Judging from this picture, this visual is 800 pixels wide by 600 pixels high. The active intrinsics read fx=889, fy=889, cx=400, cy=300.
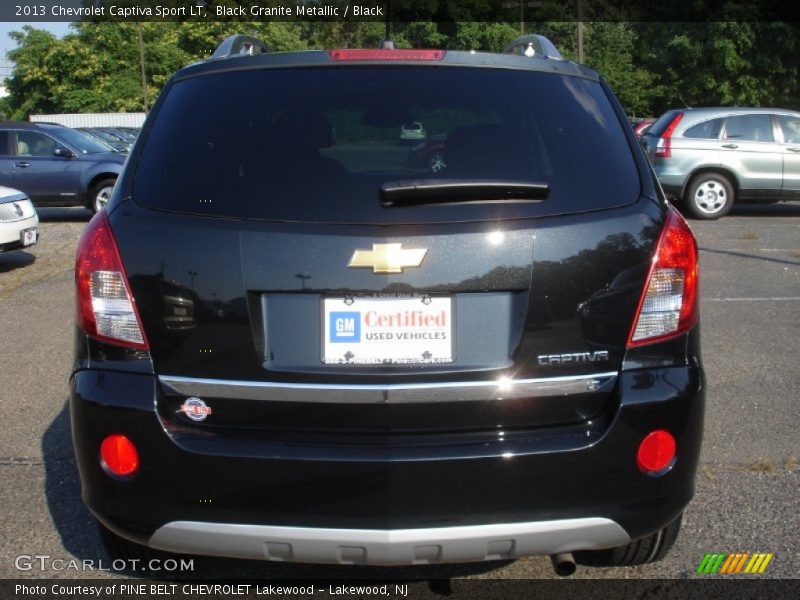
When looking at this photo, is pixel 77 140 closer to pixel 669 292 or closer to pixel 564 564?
pixel 564 564

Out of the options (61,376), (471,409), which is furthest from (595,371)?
(61,376)

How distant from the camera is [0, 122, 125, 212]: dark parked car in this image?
600 inches

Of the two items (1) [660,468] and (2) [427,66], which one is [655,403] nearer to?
(1) [660,468]

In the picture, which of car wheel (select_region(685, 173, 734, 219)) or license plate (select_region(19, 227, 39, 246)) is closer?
license plate (select_region(19, 227, 39, 246))

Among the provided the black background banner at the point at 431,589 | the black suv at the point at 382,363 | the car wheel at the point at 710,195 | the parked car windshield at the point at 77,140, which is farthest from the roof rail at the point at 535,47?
the parked car windshield at the point at 77,140

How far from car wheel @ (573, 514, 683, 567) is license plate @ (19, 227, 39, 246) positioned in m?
8.51

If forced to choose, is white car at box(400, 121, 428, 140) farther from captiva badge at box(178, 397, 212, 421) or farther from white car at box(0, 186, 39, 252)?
white car at box(0, 186, 39, 252)

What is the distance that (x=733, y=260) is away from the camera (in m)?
10.1

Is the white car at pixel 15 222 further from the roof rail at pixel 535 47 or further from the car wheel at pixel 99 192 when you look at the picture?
the roof rail at pixel 535 47

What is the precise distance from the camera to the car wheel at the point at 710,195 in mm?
14508

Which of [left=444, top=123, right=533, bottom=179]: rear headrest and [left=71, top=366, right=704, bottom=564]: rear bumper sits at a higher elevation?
[left=444, top=123, right=533, bottom=179]: rear headrest

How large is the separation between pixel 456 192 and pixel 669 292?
69 centimetres

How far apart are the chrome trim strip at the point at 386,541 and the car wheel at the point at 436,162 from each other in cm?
105

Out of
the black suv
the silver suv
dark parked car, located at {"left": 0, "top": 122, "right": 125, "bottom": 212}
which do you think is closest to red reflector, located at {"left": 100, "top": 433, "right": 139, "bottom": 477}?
the black suv
